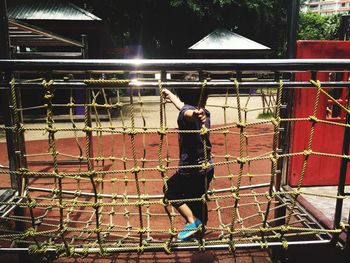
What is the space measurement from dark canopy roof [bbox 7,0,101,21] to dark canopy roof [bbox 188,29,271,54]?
14.0 feet

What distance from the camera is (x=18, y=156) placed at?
7.36 feet

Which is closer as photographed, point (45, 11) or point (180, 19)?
point (45, 11)

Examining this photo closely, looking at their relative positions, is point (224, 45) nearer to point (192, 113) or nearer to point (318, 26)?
point (192, 113)

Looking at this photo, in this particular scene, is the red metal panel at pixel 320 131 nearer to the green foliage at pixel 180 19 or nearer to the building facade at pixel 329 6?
the green foliage at pixel 180 19

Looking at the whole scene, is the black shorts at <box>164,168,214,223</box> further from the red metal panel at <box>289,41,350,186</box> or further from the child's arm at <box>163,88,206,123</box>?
the red metal panel at <box>289,41,350,186</box>

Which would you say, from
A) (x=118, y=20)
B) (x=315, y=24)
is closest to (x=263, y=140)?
(x=118, y=20)

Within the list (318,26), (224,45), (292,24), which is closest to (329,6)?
(318,26)

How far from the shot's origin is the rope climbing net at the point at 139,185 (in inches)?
69.3

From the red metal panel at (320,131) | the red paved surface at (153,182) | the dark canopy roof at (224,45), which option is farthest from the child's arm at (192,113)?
the dark canopy roof at (224,45)

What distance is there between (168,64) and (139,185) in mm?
2778

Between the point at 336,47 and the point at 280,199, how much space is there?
1648 millimetres

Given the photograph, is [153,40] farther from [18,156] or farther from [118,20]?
[18,156]

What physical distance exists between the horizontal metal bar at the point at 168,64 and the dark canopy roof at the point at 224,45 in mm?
10611

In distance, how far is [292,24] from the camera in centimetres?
241
